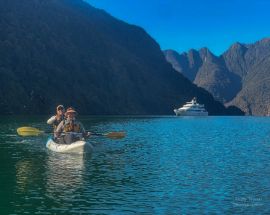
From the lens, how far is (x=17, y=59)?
164125 mm

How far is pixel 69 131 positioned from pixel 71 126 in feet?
1.91

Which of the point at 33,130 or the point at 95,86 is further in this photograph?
the point at 95,86

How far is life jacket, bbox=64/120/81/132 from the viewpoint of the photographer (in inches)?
1436

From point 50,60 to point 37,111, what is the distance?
31.9m

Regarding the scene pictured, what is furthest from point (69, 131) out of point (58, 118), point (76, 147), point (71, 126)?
point (58, 118)

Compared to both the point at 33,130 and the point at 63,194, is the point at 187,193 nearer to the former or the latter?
the point at 63,194

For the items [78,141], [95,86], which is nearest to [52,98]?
[95,86]

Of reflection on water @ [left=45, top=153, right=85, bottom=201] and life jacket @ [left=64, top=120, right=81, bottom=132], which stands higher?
life jacket @ [left=64, top=120, right=81, bottom=132]

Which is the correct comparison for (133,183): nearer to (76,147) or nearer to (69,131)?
(76,147)

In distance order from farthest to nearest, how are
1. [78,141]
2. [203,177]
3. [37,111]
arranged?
[37,111] → [78,141] → [203,177]

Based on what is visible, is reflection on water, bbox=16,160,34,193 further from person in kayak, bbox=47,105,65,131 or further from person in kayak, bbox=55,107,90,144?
person in kayak, bbox=47,105,65,131

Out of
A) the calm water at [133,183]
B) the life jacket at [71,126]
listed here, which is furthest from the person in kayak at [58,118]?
the life jacket at [71,126]

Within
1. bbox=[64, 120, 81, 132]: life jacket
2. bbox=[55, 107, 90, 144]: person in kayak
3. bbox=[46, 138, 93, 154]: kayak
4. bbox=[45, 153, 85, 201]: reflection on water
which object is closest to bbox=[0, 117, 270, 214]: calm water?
bbox=[45, 153, 85, 201]: reflection on water

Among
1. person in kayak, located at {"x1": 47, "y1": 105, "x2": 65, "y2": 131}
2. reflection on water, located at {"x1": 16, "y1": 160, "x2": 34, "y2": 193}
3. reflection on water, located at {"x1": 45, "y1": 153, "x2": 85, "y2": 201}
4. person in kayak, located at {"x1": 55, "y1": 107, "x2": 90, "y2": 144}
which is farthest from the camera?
person in kayak, located at {"x1": 47, "y1": 105, "x2": 65, "y2": 131}
